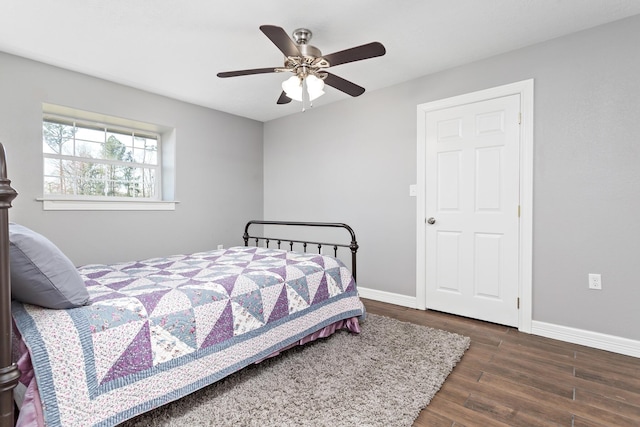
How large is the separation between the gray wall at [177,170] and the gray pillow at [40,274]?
193 cm

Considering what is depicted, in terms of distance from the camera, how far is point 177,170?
3695mm

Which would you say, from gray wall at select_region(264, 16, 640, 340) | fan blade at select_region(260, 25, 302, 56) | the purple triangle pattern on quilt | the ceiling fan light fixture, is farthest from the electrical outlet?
fan blade at select_region(260, 25, 302, 56)

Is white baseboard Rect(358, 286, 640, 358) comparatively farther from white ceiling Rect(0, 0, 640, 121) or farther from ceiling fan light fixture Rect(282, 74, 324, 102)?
ceiling fan light fixture Rect(282, 74, 324, 102)

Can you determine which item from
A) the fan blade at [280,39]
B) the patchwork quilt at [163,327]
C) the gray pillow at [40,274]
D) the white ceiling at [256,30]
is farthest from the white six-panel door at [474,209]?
the gray pillow at [40,274]

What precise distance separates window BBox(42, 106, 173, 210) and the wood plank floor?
332cm

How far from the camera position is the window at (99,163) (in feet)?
9.84

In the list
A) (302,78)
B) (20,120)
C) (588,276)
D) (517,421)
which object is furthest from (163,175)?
(588,276)

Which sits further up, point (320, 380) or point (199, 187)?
point (199, 187)

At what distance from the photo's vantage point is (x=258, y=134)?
4.61 m

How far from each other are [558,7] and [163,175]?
12.9 feet

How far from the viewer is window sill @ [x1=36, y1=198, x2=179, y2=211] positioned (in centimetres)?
282

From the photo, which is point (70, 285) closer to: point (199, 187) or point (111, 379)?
point (111, 379)

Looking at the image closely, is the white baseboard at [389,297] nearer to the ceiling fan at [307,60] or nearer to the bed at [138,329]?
the bed at [138,329]

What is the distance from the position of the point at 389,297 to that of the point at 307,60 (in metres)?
2.44
